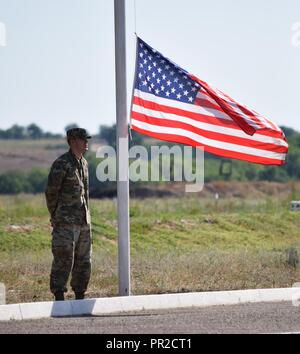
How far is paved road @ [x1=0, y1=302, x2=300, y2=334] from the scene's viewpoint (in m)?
10.5

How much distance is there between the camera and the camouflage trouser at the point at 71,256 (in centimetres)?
1228

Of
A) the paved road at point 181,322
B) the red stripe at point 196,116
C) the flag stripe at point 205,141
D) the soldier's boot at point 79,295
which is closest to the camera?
the paved road at point 181,322

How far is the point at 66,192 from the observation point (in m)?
12.4

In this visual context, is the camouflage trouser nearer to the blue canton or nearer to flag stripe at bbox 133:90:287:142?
flag stripe at bbox 133:90:287:142

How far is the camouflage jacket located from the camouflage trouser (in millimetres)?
113

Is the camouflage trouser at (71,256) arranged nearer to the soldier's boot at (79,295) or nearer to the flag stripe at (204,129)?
the soldier's boot at (79,295)

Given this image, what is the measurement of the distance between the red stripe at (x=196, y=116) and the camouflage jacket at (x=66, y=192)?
4.71ft

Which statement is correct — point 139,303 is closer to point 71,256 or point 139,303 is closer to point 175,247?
point 71,256

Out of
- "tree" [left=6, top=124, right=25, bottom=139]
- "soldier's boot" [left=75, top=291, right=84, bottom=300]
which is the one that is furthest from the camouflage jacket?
"tree" [left=6, top=124, right=25, bottom=139]

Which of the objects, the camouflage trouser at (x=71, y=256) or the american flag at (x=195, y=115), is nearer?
the camouflage trouser at (x=71, y=256)

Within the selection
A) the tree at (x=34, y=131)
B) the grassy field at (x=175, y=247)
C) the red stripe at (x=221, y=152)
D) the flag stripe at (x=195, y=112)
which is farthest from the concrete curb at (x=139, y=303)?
the tree at (x=34, y=131)
